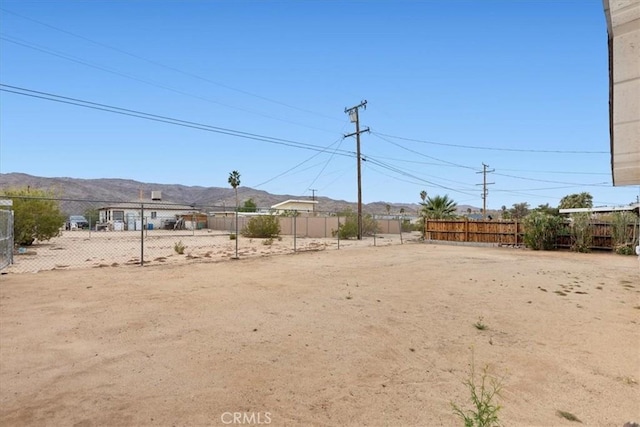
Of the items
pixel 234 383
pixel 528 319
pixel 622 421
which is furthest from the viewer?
pixel 528 319

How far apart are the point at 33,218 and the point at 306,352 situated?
21952 mm

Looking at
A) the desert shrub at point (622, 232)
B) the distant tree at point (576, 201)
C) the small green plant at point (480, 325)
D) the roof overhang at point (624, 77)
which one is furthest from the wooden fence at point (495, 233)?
the distant tree at point (576, 201)

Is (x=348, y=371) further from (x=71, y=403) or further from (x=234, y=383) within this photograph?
(x=71, y=403)

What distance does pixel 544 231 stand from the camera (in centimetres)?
1947

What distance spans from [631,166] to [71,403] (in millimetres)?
4714

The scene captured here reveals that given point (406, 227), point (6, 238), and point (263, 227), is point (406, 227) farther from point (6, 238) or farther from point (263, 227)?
point (6, 238)

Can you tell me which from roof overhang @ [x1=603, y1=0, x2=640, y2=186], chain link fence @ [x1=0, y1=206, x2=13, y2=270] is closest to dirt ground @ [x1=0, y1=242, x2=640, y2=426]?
roof overhang @ [x1=603, y1=0, x2=640, y2=186]

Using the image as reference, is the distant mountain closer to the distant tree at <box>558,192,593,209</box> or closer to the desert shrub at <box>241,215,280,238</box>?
the distant tree at <box>558,192,593,209</box>

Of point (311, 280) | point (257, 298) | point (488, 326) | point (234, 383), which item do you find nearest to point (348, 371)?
point (234, 383)

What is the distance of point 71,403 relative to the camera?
10.3 ft

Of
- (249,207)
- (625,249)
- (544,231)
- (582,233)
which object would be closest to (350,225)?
(249,207)

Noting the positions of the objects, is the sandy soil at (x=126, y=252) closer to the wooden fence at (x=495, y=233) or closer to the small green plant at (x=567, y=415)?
the wooden fence at (x=495, y=233)

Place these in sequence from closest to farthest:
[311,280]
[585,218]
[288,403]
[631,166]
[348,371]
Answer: [631,166], [288,403], [348,371], [311,280], [585,218]

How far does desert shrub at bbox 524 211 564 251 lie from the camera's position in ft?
63.9
